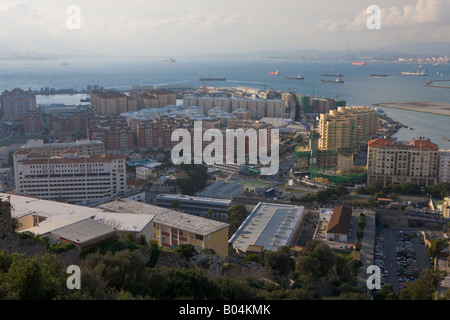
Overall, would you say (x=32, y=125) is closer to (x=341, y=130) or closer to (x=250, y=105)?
(x=250, y=105)

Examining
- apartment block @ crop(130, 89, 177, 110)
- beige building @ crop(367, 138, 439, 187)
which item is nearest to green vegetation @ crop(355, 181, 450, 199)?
beige building @ crop(367, 138, 439, 187)

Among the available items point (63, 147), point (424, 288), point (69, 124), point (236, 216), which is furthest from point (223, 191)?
point (69, 124)

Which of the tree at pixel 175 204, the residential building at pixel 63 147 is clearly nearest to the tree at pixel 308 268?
the tree at pixel 175 204

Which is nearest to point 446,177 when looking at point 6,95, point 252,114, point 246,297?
point 246,297

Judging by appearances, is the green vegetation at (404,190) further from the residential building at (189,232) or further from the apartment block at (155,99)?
the apartment block at (155,99)

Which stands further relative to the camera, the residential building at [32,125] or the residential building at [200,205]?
the residential building at [32,125]

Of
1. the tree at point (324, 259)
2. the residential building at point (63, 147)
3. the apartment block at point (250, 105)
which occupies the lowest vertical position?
the tree at point (324, 259)

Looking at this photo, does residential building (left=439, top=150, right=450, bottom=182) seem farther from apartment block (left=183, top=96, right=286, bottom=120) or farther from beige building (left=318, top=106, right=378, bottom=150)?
apartment block (left=183, top=96, right=286, bottom=120)

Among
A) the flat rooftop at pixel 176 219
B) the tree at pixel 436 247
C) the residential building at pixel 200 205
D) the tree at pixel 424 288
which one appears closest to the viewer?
the tree at pixel 424 288
